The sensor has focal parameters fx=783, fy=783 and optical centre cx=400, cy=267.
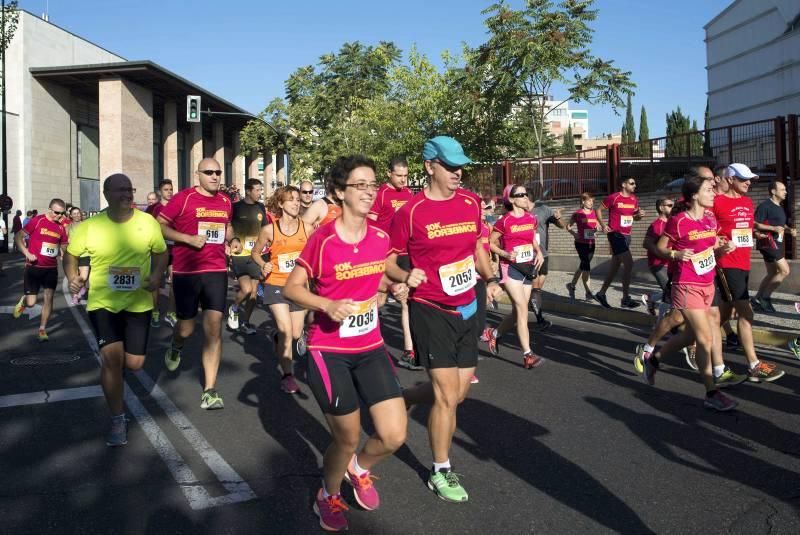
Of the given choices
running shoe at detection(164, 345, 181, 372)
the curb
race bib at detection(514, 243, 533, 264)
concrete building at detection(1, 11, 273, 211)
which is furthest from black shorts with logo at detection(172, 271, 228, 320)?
concrete building at detection(1, 11, 273, 211)

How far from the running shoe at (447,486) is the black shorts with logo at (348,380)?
71 cm

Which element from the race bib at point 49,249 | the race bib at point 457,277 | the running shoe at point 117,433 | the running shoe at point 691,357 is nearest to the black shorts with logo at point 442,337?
the race bib at point 457,277

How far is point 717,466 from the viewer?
4.76m

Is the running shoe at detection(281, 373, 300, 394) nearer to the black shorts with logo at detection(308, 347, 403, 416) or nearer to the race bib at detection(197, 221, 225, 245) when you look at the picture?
the race bib at detection(197, 221, 225, 245)

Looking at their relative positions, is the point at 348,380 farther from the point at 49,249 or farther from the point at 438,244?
the point at 49,249

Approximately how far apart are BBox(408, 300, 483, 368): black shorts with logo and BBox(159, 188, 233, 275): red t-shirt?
2814mm

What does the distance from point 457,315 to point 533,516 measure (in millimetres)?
1192

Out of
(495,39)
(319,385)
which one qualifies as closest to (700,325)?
(319,385)

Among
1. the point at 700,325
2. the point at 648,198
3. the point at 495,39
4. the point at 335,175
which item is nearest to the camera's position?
the point at 335,175

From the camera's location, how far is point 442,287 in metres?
4.56

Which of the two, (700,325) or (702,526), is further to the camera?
(700,325)

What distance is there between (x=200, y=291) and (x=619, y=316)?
7123 millimetres

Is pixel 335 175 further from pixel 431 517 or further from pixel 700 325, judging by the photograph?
pixel 700 325

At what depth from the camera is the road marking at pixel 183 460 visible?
14.3 ft
